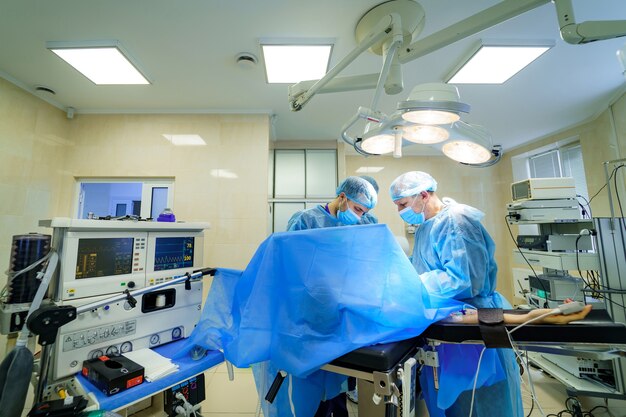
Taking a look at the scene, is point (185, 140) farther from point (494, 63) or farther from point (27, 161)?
point (494, 63)

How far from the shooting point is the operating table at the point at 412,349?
0.72 metres

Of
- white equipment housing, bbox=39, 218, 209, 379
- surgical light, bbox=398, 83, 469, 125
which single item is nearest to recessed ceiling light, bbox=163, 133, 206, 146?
white equipment housing, bbox=39, 218, 209, 379

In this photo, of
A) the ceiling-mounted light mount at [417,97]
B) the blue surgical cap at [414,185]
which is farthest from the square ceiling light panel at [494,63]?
the blue surgical cap at [414,185]

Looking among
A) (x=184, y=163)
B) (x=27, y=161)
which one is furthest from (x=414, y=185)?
(x=27, y=161)

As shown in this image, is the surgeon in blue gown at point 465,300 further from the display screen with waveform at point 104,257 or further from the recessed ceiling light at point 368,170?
the recessed ceiling light at point 368,170

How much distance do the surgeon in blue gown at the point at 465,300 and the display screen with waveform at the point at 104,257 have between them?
1.43 m

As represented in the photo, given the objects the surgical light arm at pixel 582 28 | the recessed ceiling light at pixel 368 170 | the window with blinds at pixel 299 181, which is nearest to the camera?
the surgical light arm at pixel 582 28

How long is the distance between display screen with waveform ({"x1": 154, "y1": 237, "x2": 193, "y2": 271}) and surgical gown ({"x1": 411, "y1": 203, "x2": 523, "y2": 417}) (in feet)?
4.26

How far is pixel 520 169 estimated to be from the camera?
397 cm

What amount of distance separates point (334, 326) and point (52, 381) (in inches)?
46.3

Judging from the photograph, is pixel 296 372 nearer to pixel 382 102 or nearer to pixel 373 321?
pixel 373 321

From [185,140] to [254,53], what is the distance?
1295 mm

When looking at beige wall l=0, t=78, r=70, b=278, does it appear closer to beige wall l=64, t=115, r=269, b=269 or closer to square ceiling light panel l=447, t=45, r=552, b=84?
beige wall l=64, t=115, r=269, b=269

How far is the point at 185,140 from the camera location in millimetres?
2801
